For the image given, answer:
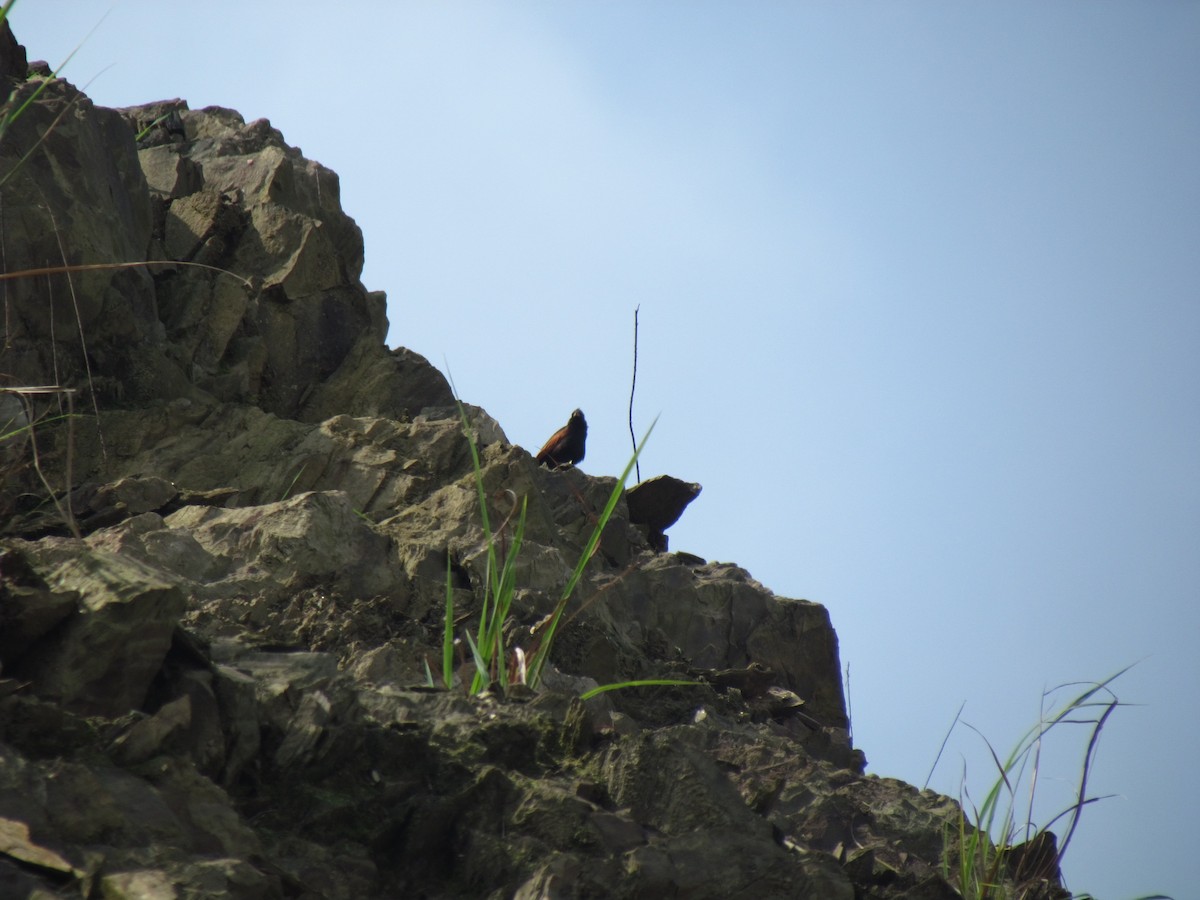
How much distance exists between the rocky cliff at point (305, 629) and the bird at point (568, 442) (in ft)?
4.27

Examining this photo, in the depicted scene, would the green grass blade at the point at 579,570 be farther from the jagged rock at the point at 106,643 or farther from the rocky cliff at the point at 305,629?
the jagged rock at the point at 106,643

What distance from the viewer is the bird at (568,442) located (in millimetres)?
10625

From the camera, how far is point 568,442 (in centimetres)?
1066

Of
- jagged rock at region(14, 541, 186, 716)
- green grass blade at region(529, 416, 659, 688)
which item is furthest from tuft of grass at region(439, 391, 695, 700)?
jagged rock at region(14, 541, 186, 716)

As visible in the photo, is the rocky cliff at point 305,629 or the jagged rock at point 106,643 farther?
the jagged rock at point 106,643

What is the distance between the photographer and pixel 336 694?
2.62m

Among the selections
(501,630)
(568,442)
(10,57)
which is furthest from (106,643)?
(568,442)

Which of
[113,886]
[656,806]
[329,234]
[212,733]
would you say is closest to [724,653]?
[329,234]

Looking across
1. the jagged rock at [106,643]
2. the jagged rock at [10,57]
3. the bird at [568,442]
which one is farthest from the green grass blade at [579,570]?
the bird at [568,442]

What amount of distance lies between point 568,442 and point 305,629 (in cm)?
668

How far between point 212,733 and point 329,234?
749cm

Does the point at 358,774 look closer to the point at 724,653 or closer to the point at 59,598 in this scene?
the point at 59,598

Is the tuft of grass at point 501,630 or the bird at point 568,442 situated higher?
the bird at point 568,442

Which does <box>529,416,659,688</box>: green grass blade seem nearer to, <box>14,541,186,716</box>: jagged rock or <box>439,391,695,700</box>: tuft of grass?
<box>439,391,695,700</box>: tuft of grass
